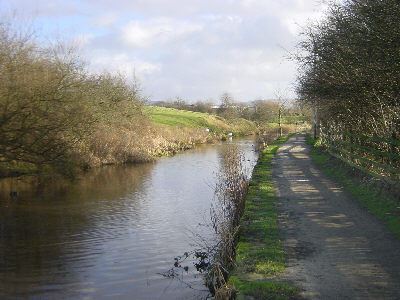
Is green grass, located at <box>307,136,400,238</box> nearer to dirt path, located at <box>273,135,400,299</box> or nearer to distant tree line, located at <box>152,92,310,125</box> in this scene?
dirt path, located at <box>273,135,400,299</box>

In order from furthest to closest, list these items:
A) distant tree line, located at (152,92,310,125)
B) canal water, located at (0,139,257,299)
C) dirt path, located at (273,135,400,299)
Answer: distant tree line, located at (152,92,310,125) → canal water, located at (0,139,257,299) → dirt path, located at (273,135,400,299)

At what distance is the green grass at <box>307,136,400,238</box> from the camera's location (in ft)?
30.0

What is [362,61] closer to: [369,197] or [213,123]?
[369,197]

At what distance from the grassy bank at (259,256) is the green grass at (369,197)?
7.30ft

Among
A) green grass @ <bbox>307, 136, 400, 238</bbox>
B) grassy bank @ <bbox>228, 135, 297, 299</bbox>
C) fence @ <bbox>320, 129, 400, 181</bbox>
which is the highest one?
fence @ <bbox>320, 129, 400, 181</bbox>

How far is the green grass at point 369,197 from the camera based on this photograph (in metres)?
9.14

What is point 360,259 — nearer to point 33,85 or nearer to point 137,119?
point 33,85

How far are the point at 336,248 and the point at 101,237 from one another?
295 inches

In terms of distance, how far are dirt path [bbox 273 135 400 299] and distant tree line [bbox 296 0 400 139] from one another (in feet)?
10.4

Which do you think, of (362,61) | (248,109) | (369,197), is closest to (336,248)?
(369,197)

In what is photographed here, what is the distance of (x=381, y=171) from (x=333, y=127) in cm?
1016

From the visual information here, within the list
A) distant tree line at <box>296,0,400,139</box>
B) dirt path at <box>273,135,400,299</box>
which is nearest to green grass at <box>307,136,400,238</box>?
dirt path at <box>273,135,400,299</box>

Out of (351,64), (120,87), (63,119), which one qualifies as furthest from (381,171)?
(120,87)

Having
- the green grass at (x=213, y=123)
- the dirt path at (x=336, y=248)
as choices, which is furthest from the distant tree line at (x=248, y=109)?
the dirt path at (x=336, y=248)
